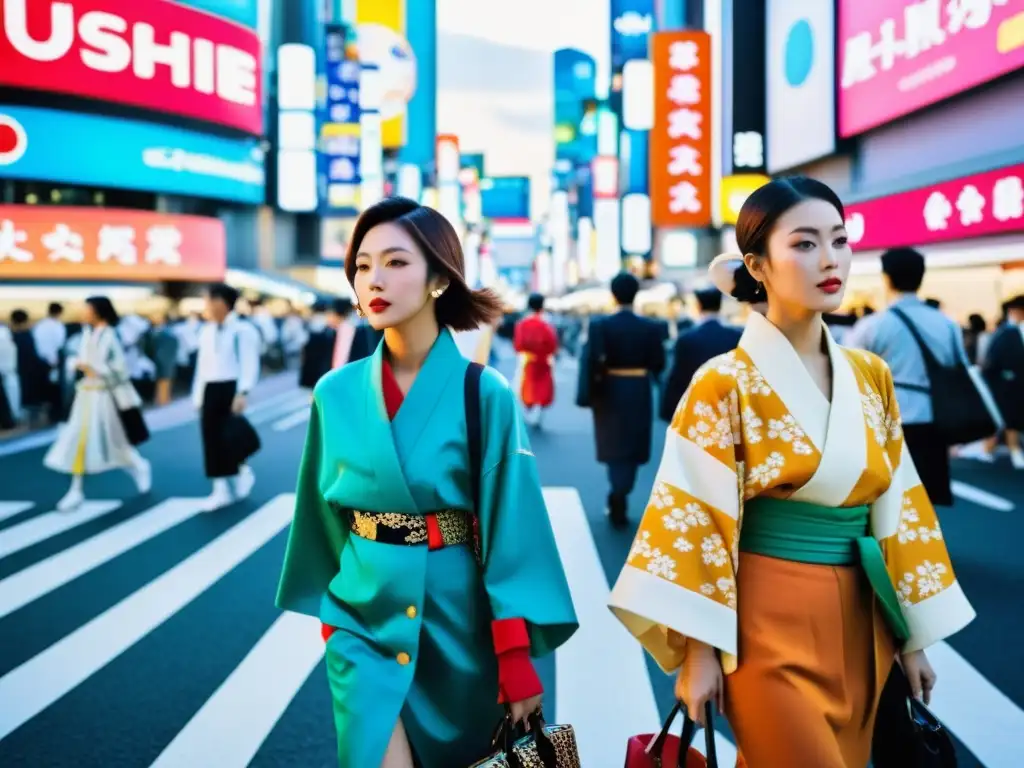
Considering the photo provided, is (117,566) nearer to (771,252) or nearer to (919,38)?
(771,252)

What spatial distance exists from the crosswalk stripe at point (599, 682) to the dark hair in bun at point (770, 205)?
54.9 inches

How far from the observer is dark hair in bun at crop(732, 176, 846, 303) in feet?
7.37

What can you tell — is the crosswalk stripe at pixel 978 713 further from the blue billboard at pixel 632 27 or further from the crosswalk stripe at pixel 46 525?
the blue billboard at pixel 632 27

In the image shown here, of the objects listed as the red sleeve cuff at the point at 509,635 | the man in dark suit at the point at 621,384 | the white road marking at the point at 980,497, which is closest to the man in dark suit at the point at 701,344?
the man in dark suit at the point at 621,384

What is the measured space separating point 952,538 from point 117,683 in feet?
17.2

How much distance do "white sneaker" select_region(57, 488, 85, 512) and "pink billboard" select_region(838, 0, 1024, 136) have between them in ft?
40.5

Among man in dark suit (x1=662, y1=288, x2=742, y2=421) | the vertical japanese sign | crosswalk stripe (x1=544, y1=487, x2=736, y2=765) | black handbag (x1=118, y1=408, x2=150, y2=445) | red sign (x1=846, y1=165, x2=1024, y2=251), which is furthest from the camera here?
the vertical japanese sign

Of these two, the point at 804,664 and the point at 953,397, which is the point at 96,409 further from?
the point at 804,664

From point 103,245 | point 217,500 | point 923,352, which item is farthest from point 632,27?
point 923,352

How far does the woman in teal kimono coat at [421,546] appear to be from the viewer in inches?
84.5

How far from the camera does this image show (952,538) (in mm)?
6684

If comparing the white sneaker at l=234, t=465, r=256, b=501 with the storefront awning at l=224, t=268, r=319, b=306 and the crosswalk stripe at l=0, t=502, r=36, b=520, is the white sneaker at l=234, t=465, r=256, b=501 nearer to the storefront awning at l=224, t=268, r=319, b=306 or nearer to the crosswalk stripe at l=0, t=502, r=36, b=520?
the crosswalk stripe at l=0, t=502, r=36, b=520

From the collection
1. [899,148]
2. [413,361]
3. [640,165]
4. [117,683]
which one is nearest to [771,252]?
[413,361]

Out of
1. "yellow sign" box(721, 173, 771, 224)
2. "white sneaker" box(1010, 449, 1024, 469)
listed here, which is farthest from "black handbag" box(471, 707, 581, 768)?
"yellow sign" box(721, 173, 771, 224)
